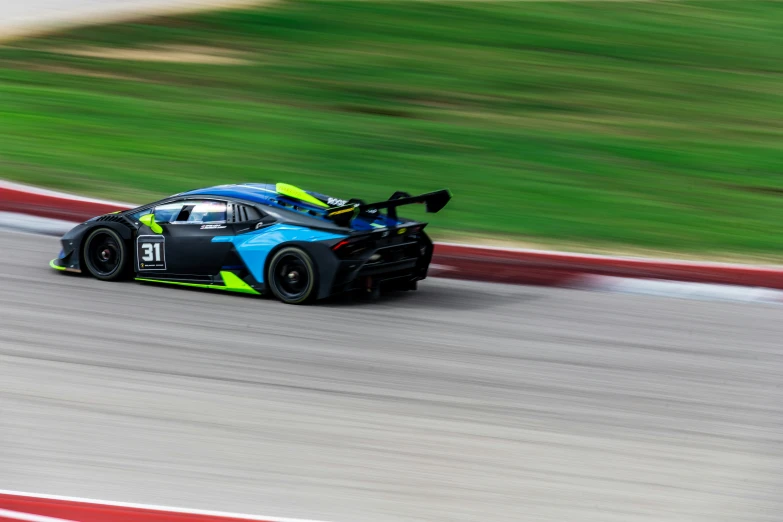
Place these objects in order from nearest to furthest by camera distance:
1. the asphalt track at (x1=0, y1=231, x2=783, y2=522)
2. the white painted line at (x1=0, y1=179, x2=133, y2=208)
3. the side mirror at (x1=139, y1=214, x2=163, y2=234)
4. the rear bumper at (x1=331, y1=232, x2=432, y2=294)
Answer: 1. the asphalt track at (x1=0, y1=231, x2=783, y2=522)
2. the rear bumper at (x1=331, y1=232, x2=432, y2=294)
3. the side mirror at (x1=139, y1=214, x2=163, y2=234)
4. the white painted line at (x1=0, y1=179, x2=133, y2=208)

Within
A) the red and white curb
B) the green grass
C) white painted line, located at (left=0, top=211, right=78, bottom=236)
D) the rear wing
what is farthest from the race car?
the green grass

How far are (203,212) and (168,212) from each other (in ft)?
1.31

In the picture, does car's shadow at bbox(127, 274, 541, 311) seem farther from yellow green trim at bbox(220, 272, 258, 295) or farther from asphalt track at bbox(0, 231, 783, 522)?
yellow green trim at bbox(220, 272, 258, 295)

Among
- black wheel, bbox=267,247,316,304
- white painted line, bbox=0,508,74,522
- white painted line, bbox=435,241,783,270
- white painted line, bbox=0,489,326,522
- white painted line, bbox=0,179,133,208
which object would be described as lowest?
white painted line, bbox=0,489,326,522

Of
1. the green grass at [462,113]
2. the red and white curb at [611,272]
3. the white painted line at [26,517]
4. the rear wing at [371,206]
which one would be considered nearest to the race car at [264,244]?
the rear wing at [371,206]

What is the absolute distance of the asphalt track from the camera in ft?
20.3

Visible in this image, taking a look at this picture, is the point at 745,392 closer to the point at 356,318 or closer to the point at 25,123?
the point at 356,318

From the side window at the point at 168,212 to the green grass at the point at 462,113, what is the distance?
13.5 ft

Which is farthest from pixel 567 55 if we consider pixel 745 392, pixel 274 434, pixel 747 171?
pixel 274 434

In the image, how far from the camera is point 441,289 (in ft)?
37.4

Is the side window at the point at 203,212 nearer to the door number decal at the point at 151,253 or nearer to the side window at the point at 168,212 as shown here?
the side window at the point at 168,212

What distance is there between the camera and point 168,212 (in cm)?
1073

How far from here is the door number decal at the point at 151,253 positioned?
35.1 ft

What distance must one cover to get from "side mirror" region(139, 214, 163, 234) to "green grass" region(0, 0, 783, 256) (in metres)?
4.07
